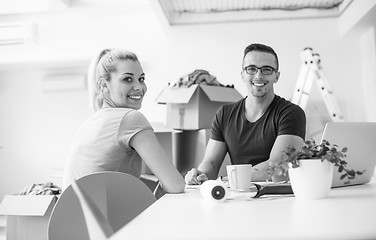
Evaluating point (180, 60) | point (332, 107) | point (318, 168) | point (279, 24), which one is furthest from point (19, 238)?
point (279, 24)

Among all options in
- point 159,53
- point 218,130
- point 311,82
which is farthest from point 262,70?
point 159,53

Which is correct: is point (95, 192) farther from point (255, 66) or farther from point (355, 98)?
point (355, 98)

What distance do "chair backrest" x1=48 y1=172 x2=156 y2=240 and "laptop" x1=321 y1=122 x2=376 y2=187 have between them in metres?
0.65

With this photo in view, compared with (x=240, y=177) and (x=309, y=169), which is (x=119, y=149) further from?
(x=309, y=169)

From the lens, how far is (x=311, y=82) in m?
3.91

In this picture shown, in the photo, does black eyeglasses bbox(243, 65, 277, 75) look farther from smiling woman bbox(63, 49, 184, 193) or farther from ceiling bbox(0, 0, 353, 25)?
ceiling bbox(0, 0, 353, 25)

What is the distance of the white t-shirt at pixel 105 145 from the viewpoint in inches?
58.7

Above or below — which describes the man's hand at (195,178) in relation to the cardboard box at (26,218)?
above

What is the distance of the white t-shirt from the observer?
1491mm

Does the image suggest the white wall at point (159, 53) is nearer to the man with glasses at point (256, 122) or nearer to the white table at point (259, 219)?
the man with glasses at point (256, 122)

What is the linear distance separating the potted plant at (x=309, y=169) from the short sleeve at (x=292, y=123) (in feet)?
3.06

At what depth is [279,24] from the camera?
4.29 metres

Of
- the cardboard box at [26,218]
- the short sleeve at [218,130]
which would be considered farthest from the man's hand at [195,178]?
the cardboard box at [26,218]

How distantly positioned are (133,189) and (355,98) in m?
3.54
